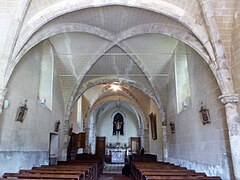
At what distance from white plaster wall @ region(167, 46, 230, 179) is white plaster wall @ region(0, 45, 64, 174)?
548 centimetres

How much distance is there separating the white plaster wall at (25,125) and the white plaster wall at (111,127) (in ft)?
49.6

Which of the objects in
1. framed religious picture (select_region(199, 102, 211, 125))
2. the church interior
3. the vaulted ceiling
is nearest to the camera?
the church interior

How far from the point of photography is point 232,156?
4.68m

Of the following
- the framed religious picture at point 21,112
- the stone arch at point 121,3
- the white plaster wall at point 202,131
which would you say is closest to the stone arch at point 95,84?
the white plaster wall at point 202,131

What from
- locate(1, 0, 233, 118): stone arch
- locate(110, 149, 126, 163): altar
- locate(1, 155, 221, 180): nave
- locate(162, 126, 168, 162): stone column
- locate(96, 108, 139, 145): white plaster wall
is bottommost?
locate(110, 149, 126, 163): altar

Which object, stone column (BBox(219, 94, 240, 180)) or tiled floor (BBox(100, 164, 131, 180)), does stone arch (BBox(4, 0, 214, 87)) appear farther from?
tiled floor (BBox(100, 164, 131, 180))

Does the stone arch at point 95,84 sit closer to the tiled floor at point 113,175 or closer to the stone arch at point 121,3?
the tiled floor at point 113,175

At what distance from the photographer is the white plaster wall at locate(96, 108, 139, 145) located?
24.3 m

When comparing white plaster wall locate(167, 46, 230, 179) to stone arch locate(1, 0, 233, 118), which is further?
stone arch locate(1, 0, 233, 118)

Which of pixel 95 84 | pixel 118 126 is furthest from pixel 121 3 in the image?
pixel 118 126

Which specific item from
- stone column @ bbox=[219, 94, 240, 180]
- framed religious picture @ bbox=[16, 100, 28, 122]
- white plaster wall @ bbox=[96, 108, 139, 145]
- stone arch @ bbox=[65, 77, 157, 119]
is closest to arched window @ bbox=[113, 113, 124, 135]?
white plaster wall @ bbox=[96, 108, 139, 145]

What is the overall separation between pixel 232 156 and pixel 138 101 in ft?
43.3

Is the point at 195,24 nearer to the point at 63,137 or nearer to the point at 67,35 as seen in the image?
the point at 67,35

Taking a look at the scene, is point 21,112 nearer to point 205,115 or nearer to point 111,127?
point 205,115
